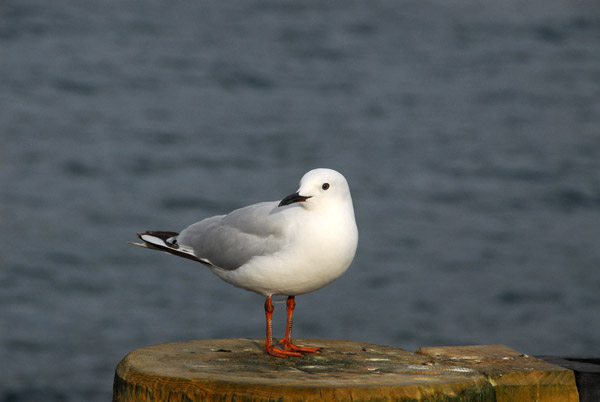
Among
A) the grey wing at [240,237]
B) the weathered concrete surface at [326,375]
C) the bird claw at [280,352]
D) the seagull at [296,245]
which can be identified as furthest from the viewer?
the grey wing at [240,237]

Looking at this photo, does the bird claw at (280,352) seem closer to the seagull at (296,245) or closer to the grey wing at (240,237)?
the seagull at (296,245)

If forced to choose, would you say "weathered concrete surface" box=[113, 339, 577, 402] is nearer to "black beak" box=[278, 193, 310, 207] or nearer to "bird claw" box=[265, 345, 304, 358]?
"bird claw" box=[265, 345, 304, 358]

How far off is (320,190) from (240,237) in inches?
35.3

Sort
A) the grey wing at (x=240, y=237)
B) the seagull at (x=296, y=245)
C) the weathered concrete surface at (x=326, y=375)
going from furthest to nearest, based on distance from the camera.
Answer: the grey wing at (x=240, y=237) < the seagull at (x=296, y=245) < the weathered concrete surface at (x=326, y=375)

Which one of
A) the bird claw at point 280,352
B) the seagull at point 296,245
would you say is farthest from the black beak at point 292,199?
the bird claw at point 280,352

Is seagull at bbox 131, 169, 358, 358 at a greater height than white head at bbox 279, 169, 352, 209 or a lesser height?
lesser

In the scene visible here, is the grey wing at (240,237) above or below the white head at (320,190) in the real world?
below

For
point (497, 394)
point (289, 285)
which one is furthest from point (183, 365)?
point (497, 394)

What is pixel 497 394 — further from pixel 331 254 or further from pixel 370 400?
pixel 331 254

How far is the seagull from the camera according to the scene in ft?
17.4

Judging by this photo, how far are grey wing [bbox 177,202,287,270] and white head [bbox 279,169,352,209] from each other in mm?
324

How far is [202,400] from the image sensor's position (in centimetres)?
409

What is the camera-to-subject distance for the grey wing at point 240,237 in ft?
18.8

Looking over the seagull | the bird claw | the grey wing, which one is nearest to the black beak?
the seagull
